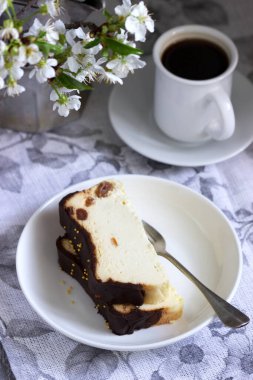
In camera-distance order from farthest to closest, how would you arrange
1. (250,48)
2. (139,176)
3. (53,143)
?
(250,48)
(53,143)
(139,176)

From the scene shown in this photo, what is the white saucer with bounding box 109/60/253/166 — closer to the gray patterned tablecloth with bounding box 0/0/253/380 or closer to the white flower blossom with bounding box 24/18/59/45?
the gray patterned tablecloth with bounding box 0/0/253/380

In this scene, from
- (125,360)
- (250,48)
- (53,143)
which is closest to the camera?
(125,360)

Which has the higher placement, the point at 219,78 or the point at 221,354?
the point at 219,78

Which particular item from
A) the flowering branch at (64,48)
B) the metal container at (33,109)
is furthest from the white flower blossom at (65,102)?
the metal container at (33,109)

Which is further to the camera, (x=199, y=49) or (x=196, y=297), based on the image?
(x=199, y=49)

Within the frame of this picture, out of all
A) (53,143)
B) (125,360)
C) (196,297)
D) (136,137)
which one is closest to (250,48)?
(136,137)

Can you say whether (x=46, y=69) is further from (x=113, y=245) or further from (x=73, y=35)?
(x=113, y=245)

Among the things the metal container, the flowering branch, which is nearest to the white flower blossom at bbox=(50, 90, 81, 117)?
the flowering branch

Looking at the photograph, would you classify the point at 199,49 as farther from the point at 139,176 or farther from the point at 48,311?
the point at 48,311
